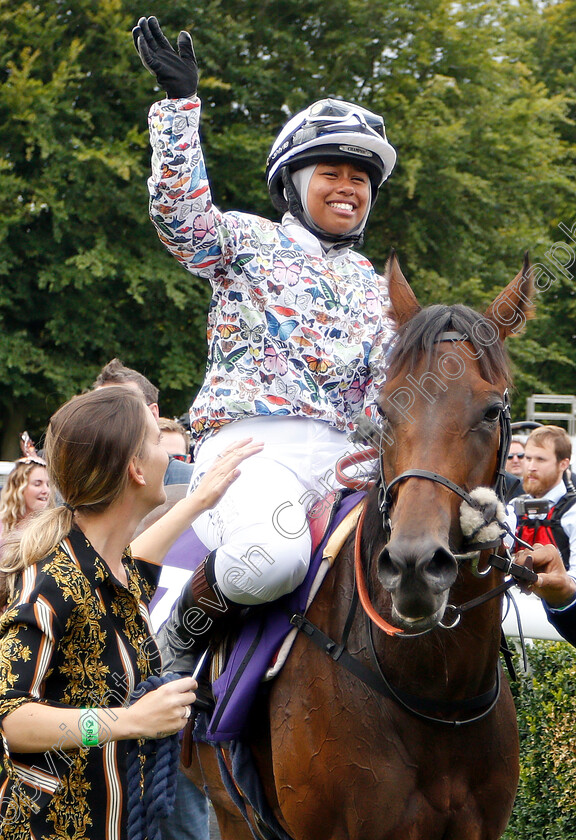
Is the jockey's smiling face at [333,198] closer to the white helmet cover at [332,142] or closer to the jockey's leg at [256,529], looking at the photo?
the white helmet cover at [332,142]

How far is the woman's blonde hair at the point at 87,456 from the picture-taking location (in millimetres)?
2281

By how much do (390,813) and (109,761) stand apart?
930 millimetres

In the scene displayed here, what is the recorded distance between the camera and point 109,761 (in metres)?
2.14

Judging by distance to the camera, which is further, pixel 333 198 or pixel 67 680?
pixel 333 198

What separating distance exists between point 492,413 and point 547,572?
60 centimetres

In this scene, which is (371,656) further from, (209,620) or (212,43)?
(212,43)

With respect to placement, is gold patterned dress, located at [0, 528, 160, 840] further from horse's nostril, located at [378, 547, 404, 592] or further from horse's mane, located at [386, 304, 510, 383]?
horse's mane, located at [386, 304, 510, 383]

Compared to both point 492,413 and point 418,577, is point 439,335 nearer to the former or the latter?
point 492,413

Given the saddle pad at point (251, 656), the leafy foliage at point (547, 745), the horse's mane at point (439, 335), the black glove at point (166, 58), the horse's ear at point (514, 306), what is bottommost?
the leafy foliage at point (547, 745)

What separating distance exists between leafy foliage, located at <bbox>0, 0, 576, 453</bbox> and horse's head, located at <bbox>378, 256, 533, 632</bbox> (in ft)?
37.9

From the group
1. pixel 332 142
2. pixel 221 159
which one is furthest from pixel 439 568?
pixel 221 159

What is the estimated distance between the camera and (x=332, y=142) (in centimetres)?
339

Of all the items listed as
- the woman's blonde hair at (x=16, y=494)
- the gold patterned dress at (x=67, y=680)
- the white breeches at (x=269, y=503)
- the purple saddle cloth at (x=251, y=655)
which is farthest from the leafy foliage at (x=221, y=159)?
the gold patterned dress at (x=67, y=680)

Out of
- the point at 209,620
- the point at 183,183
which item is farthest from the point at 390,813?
the point at 183,183
